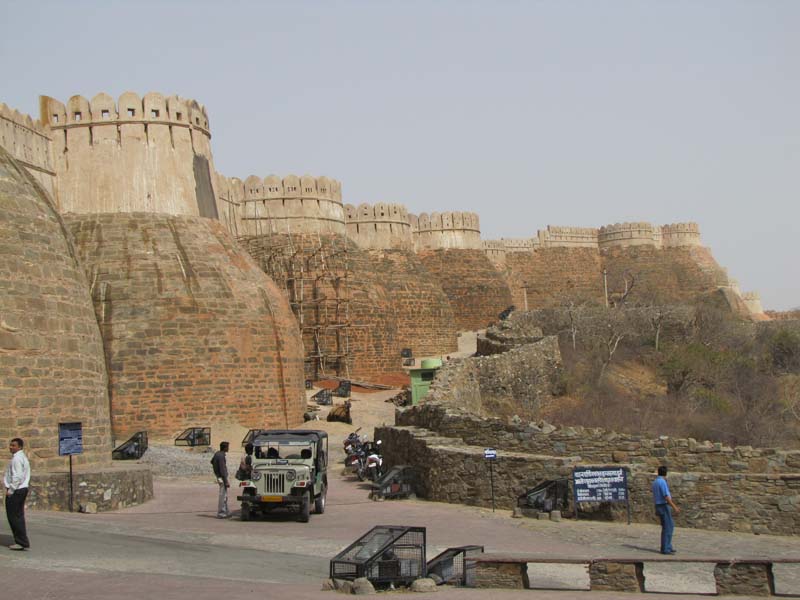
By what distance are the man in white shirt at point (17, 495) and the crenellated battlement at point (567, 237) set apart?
44906mm

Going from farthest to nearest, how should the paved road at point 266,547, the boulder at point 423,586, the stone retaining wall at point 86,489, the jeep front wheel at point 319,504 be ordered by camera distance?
the jeep front wheel at point 319,504
the stone retaining wall at point 86,489
the boulder at point 423,586
the paved road at point 266,547

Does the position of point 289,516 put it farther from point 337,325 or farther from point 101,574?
point 337,325

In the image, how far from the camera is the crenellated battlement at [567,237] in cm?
5359

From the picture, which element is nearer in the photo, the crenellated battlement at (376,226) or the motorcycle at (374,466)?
the motorcycle at (374,466)

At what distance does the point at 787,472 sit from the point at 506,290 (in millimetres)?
33169

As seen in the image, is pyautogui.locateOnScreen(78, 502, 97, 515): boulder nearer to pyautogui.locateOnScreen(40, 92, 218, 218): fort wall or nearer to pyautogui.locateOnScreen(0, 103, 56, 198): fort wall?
pyautogui.locateOnScreen(0, 103, 56, 198): fort wall

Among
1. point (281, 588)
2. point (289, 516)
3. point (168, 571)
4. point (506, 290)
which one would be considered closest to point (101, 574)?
point (168, 571)

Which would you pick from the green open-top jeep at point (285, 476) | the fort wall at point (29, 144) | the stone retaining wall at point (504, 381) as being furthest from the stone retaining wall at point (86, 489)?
the fort wall at point (29, 144)

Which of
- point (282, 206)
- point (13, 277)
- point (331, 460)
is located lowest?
point (331, 460)

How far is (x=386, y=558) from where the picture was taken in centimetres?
877

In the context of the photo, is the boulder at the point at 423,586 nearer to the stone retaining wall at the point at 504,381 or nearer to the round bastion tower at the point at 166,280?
the stone retaining wall at the point at 504,381

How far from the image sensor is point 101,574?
8.53 meters

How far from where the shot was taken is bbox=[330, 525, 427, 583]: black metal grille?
8633 mm

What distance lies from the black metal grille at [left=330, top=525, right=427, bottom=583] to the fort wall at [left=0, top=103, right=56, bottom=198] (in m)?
14.4
